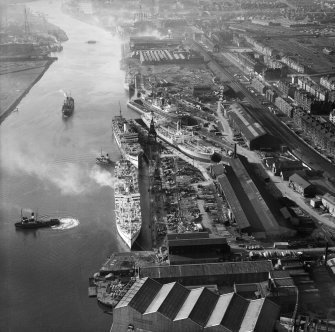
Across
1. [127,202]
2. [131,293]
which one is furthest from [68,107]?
[131,293]

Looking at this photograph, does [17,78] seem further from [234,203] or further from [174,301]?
[174,301]

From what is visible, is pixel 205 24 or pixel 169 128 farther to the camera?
pixel 205 24

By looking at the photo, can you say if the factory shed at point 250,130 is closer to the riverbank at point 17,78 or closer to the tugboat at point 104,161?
the tugboat at point 104,161

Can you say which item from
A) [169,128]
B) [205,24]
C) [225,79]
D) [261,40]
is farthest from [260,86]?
[205,24]

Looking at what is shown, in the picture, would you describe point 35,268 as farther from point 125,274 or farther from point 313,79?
point 313,79

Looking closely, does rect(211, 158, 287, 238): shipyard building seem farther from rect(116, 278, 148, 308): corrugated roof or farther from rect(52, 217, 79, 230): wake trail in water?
rect(52, 217, 79, 230): wake trail in water

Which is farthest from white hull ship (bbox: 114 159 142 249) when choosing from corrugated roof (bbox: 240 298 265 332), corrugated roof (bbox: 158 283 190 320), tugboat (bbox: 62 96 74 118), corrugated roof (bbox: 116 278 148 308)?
tugboat (bbox: 62 96 74 118)
